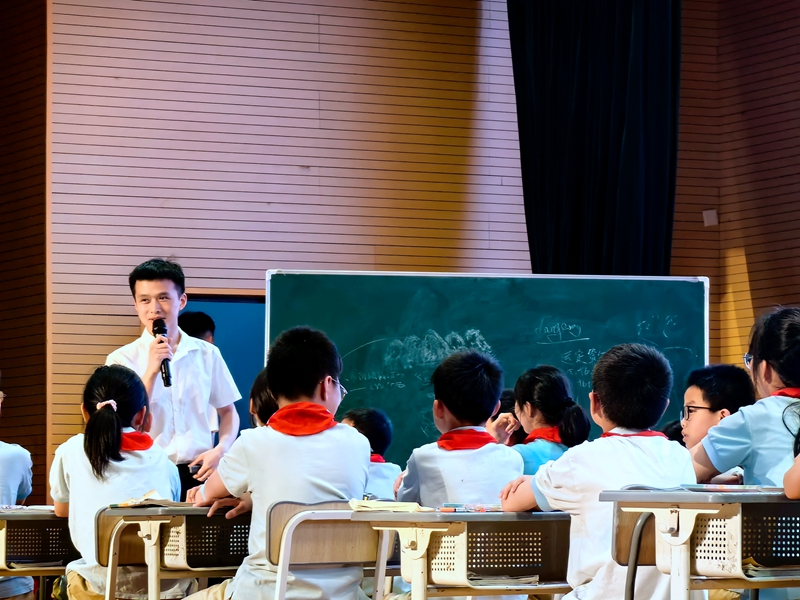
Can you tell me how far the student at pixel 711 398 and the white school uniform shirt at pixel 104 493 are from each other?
1.91 meters

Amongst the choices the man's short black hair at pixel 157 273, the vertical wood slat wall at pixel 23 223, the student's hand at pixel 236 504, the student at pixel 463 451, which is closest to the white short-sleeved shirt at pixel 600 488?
the student at pixel 463 451

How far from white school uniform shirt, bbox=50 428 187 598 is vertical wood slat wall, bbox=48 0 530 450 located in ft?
7.67

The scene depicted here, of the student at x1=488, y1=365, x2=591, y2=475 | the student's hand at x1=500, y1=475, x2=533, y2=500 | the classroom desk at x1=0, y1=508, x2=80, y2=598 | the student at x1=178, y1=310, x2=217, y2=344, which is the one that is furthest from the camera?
the student at x1=178, y1=310, x2=217, y2=344

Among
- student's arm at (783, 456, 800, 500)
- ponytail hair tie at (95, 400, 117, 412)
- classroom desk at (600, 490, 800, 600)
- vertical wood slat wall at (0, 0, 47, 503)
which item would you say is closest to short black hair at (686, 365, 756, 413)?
classroom desk at (600, 490, 800, 600)

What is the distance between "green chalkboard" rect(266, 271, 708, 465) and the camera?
5926mm

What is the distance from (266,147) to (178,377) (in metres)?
2.04

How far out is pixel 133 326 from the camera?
6328 mm

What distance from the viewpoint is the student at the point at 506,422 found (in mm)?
4453

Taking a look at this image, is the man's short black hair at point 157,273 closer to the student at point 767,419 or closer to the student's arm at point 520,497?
the student's arm at point 520,497

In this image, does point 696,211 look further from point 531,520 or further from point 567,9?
point 531,520

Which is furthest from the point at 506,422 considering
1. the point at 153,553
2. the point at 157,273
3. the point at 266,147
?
the point at 266,147

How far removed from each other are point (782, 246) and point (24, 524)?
4.90 meters

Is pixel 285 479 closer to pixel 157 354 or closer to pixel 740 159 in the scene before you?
pixel 157 354

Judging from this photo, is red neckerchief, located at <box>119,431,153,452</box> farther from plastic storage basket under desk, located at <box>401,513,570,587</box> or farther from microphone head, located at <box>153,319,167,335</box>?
plastic storage basket under desk, located at <box>401,513,570,587</box>
